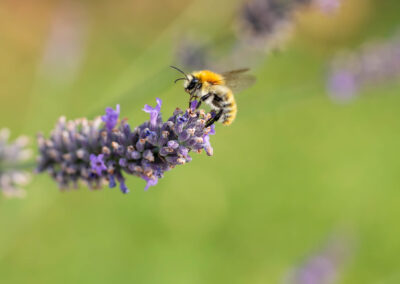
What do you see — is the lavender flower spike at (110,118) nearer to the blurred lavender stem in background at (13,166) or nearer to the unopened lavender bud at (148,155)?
the unopened lavender bud at (148,155)

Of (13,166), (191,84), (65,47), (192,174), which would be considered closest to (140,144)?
(191,84)

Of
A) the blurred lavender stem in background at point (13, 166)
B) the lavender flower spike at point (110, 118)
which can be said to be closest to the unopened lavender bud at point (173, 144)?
the lavender flower spike at point (110, 118)

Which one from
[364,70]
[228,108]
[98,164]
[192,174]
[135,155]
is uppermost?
[192,174]

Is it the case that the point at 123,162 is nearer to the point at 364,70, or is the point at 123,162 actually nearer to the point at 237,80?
the point at 237,80

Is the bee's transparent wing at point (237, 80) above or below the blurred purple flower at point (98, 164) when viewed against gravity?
above

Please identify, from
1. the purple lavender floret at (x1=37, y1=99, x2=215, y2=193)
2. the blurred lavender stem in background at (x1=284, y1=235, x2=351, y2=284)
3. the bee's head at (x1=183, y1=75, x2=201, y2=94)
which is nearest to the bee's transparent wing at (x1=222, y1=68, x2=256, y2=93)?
the bee's head at (x1=183, y1=75, x2=201, y2=94)

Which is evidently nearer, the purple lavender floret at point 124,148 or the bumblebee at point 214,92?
the purple lavender floret at point 124,148

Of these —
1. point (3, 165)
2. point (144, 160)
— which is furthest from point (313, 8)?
point (3, 165)
